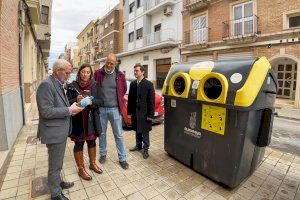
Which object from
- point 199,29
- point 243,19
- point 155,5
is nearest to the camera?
point 243,19

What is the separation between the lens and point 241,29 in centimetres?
1316

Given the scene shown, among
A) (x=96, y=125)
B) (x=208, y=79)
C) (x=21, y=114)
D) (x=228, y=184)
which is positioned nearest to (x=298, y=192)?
(x=228, y=184)

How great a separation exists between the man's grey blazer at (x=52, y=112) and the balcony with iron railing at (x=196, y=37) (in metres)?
14.4

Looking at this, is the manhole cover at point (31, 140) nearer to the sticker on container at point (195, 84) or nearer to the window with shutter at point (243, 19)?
the sticker on container at point (195, 84)

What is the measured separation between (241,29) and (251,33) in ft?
3.10

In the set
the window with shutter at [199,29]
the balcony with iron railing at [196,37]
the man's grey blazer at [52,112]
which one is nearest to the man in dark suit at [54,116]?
the man's grey blazer at [52,112]

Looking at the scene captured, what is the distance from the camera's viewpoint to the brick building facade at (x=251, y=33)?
36.2 feet

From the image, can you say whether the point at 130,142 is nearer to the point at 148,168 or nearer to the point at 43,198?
the point at 148,168

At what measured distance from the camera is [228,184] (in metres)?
2.80

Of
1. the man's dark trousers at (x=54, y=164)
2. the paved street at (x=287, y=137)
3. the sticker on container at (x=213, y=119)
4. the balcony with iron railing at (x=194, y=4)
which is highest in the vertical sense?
the balcony with iron railing at (x=194, y=4)

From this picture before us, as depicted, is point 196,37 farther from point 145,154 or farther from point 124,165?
point 124,165

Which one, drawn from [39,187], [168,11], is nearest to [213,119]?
[39,187]

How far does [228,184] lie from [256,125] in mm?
892

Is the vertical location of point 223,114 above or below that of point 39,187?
above
